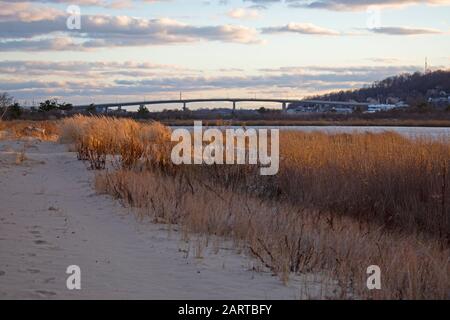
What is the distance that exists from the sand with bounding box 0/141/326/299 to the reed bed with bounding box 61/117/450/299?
1.44 ft

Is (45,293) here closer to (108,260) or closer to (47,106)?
(108,260)

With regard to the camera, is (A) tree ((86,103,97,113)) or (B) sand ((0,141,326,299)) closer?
(B) sand ((0,141,326,299))

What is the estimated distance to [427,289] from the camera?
749cm

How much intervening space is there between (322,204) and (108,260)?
7.54 m

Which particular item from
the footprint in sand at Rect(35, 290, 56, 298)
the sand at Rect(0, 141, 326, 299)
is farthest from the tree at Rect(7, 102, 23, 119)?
the footprint in sand at Rect(35, 290, 56, 298)

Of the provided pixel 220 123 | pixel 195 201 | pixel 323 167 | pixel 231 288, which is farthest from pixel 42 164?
pixel 231 288

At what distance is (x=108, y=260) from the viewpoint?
26.9 feet

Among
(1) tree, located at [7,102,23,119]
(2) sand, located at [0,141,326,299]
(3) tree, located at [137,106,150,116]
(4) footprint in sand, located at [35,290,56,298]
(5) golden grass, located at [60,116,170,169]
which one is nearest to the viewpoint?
(4) footprint in sand, located at [35,290,56,298]

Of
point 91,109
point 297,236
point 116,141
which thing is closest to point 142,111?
point 91,109

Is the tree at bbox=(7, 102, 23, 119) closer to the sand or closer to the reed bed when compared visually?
the reed bed

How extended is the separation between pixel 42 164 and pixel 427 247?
13.0 m

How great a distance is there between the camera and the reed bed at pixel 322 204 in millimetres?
8305

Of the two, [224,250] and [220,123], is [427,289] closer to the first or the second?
[224,250]

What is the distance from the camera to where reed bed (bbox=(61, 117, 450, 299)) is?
830cm
